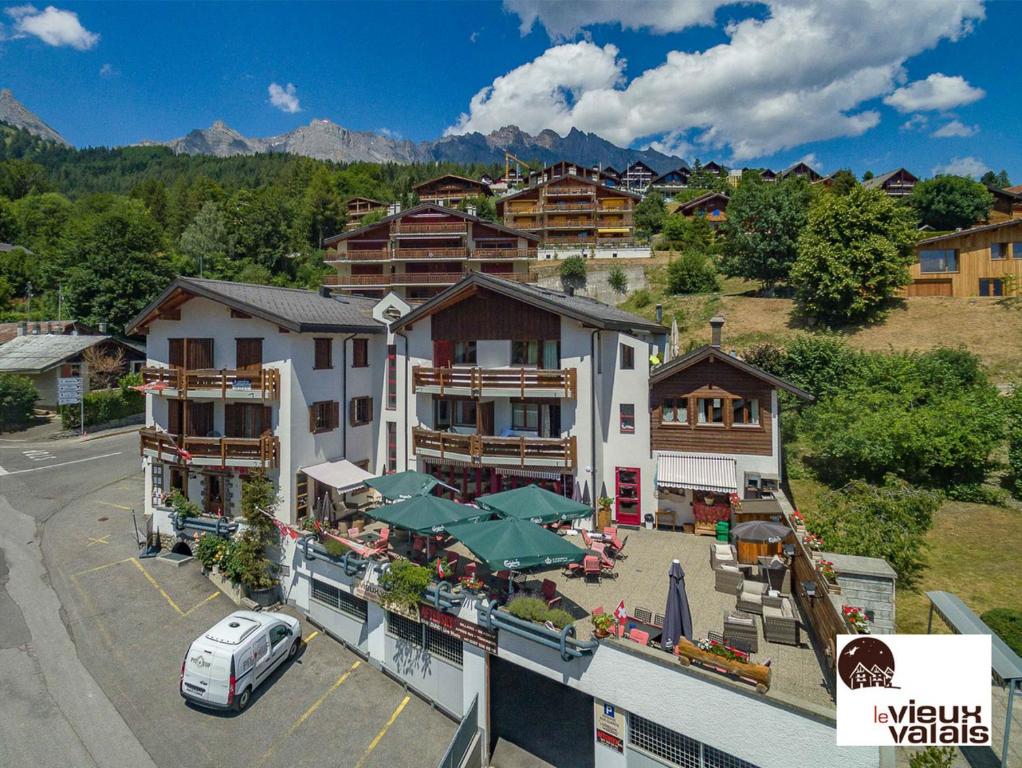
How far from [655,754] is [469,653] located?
213 inches

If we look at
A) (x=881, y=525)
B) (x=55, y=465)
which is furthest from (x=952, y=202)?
(x=55, y=465)

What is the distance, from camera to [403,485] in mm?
20656

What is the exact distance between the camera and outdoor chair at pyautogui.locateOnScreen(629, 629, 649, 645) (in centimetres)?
1247

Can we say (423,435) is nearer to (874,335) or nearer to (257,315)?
(257,315)

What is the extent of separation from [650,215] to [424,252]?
42.0 metres

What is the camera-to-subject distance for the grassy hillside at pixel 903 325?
37.9 metres

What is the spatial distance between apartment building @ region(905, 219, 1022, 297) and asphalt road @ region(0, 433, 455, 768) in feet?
171

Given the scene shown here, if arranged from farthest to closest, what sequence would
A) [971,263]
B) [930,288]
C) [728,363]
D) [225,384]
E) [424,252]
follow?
1. [424,252]
2. [930,288]
3. [971,263]
4. [225,384]
5. [728,363]

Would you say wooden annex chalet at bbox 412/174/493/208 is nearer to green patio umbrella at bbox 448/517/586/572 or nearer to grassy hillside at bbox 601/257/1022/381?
grassy hillside at bbox 601/257/1022/381

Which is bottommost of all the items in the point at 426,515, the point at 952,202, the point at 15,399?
the point at 426,515

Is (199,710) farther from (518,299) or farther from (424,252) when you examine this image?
(424,252)

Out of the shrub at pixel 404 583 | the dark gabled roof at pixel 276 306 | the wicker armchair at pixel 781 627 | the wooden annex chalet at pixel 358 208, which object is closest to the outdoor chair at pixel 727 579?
the wicker armchair at pixel 781 627

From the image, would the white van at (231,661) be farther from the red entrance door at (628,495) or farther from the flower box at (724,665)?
the red entrance door at (628,495)

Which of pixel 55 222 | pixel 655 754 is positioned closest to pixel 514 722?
pixel 655 754
